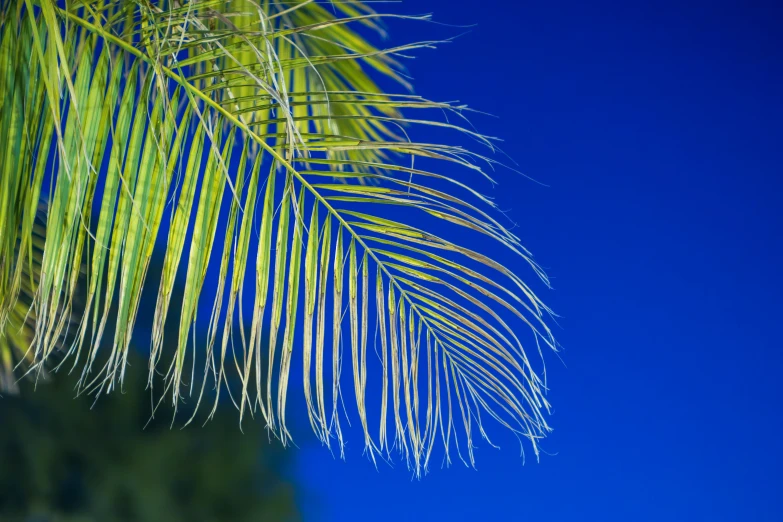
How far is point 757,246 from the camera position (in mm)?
1332

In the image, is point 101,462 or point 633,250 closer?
point 633,250

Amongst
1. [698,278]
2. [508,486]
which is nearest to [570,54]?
[698,278]

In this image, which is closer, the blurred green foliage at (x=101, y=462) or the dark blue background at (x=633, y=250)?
the dark blue background at (x=633, y=250)

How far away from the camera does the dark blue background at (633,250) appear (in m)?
1.27

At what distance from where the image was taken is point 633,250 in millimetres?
1329

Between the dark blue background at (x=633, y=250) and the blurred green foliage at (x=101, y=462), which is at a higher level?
the dark blue background at (x=633, y=250)

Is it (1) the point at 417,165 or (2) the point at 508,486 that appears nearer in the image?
(2) the point at 508,486

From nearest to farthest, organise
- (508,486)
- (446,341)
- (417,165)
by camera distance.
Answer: (446,341) < (508,486) < (417,165)

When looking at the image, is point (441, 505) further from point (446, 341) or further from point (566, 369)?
point (446, 341)

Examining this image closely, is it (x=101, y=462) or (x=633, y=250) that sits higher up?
(x=633, y=250)

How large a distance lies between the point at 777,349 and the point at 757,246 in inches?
7.2

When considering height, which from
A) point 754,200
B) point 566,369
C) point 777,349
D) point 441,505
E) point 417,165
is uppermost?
point 754,200

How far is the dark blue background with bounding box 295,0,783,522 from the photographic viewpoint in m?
1.27

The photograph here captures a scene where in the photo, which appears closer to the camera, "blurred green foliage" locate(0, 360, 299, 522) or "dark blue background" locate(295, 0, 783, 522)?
"dark blue background" locate(295, 0, 783, 522)
